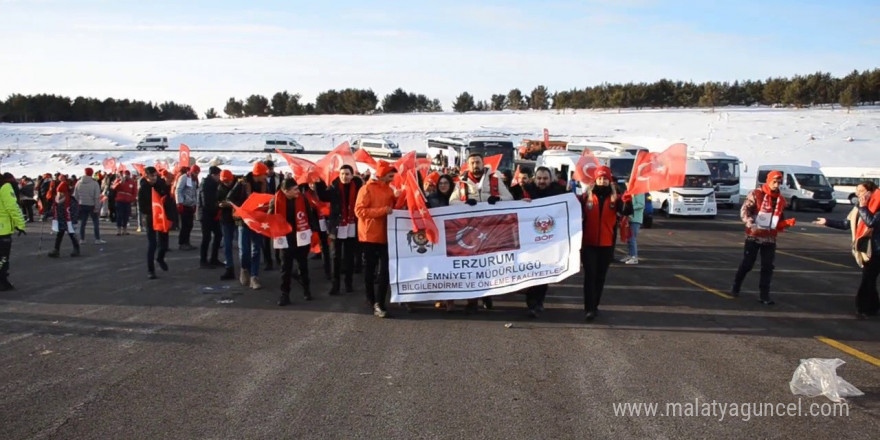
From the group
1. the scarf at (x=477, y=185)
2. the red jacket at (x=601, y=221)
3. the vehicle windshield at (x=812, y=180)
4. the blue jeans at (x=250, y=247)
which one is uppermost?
the scarf at (x=477, y=185)

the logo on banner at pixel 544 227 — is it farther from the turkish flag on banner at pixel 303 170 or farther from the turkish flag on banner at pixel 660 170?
the turkish flag on banner at pixel 303 170

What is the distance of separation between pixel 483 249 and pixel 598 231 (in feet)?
4.71

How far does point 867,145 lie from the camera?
5597 cm

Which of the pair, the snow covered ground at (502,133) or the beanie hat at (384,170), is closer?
the beanie hat at (384,170)

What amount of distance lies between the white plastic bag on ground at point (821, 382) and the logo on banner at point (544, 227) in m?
3.35

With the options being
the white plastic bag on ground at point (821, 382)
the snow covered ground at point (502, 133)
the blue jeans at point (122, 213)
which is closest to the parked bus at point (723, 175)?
the snow covered ground at point (502, 133)

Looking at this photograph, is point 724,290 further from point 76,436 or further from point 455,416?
point 76,436

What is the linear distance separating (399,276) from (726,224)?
60.3 ft

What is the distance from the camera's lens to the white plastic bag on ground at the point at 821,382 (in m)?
5.65

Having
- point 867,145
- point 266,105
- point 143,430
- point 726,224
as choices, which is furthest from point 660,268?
point 266,105

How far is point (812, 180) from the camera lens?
105ft

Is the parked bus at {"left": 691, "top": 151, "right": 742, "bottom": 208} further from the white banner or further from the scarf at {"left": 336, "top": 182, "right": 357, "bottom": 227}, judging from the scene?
the white banner

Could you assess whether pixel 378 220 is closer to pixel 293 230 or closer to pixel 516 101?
pixel 293 230

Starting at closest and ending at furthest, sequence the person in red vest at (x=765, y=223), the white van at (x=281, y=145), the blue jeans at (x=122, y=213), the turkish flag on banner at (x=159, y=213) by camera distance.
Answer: the person in red vest at (x=765, y=223), the turkish flag on banner at (x=159, y=213), the blue jeans at (x=122, y=213), the white van at (x=281, y=145)
